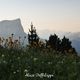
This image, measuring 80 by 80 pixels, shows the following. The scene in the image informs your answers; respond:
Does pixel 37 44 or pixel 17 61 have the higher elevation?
pixel 37 44

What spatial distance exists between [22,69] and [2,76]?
1.03 meters

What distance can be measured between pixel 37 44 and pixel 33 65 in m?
9.81

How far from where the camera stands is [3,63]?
39.0 ft

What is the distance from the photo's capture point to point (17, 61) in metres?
13.0

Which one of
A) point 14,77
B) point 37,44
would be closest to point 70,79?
point 14,77

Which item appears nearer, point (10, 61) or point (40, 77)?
point (40, 77)

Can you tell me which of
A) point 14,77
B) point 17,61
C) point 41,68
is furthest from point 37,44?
point 14,77

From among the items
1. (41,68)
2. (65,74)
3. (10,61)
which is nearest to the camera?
(65,74)

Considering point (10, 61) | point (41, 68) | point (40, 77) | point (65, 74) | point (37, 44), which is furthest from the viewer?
point (37, 44)

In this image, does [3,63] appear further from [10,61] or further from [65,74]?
[65,74]

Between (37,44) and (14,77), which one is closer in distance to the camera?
(14,77)

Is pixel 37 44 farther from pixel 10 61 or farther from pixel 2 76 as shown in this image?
pixel 2 76

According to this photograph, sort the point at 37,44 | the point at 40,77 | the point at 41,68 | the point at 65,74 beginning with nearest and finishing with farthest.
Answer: the point at 40,77
the point at 65,74
the point at 41,68
the point at 37,44

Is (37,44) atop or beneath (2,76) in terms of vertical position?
atop
